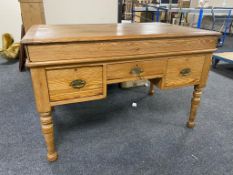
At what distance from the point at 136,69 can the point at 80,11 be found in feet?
4.39

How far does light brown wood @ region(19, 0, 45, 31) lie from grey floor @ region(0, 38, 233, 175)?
2.29 feet

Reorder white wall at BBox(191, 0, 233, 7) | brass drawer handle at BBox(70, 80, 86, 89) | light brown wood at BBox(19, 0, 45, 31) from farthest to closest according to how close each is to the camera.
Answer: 1. white wall at BBox(191, 0, 233, 7)
2. light brown wood at BBox(19, 0, 45, 31)
3. brass drawer handle at BBox(70, 80, 86, 89)

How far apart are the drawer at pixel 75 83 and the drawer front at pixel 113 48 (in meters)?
0.07

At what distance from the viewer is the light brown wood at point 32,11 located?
5.97 ft

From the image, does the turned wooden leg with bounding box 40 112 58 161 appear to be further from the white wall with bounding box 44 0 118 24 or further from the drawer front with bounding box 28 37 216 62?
the white wall with bounding box 44 0 118 24

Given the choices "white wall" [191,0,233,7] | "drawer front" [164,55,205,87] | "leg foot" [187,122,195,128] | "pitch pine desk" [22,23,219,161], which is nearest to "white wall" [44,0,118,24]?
"pitch pine desk" [22,23,219,161]

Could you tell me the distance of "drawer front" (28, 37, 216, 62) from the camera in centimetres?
80

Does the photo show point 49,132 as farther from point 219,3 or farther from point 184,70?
point 219,3

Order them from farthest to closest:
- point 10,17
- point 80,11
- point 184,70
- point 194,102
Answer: point 10,17, point 80,11, point 194,102, point 184,70

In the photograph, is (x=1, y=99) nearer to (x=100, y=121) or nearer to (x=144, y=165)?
(x=100, y=121)

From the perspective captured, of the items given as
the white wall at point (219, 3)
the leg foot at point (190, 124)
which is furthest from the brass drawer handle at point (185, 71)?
the white wall at point (219, 3)

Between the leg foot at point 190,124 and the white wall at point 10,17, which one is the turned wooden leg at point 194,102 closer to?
the leg foot at point 190,124

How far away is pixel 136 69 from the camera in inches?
39.8

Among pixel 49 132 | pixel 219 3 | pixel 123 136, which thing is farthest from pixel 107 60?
pixel 219 3
